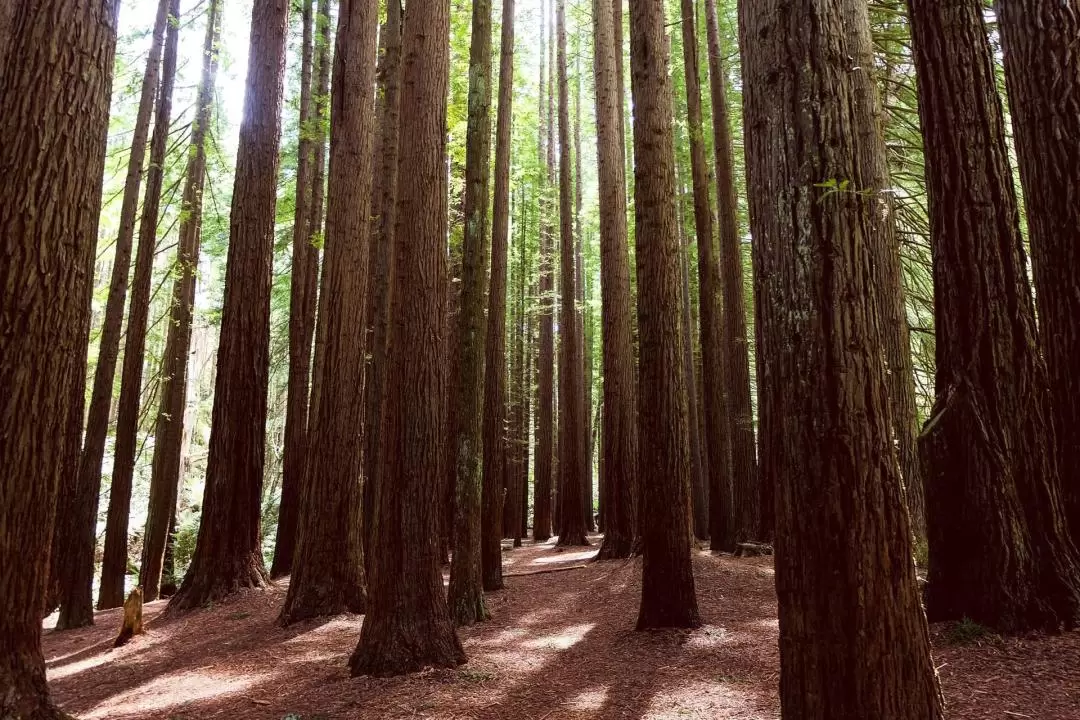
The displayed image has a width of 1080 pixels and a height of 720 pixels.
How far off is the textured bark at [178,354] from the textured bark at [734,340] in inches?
380

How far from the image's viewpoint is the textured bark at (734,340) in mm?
11820

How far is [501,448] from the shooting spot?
10141 mm

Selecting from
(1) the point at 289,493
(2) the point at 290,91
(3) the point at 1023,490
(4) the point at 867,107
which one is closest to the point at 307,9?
(2) the point at 290,91

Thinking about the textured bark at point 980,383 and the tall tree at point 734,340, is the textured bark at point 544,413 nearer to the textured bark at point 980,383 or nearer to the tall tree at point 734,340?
the tall tree at point 734,340

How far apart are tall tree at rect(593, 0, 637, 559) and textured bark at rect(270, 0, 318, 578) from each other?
17.7ft

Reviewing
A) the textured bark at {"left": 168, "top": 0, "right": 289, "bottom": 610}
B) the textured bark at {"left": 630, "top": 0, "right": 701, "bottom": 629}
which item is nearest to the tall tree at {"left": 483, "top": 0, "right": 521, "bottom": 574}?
the textured bark at {"left": 168, "top": 0, "right": 289, "bottom": 610}

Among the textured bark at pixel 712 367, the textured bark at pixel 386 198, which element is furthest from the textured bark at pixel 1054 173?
the textured bark at pixel 712 367

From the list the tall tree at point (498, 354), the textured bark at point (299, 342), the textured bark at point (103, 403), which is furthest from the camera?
the textured bark at point (299, 342)

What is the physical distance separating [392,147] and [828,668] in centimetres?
831

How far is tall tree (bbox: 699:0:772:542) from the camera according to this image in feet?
38.8

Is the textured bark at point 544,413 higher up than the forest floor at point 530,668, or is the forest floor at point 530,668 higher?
the textured bark at point 544,413

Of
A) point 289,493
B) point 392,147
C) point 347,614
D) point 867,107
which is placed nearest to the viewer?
point 867,107

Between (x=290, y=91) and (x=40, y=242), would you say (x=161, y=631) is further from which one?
(x=290, y=91)

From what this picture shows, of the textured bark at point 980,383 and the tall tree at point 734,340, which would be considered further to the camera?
the tall tree at point 734,340
